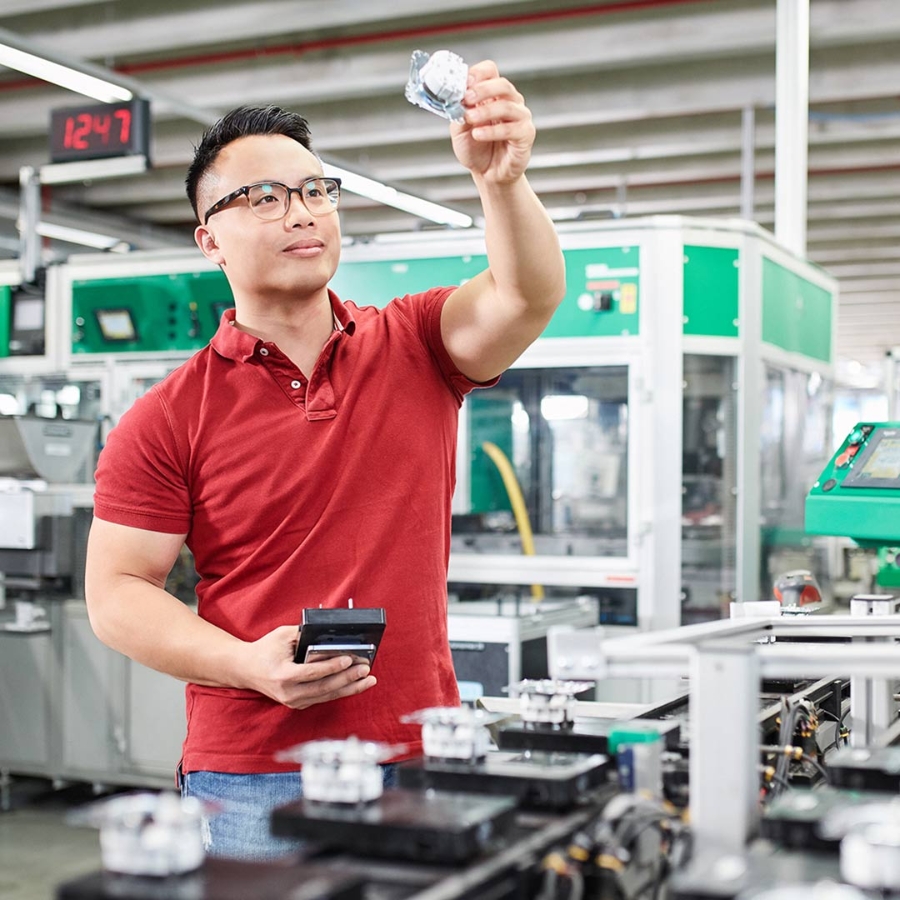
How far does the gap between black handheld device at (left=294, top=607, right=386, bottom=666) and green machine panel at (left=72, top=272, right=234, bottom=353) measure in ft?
12.3

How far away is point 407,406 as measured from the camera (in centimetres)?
161

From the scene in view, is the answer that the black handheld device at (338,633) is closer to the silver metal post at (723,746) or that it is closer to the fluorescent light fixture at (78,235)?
the silver metal post at (723,746)

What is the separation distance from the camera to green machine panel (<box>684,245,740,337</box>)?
172 inches

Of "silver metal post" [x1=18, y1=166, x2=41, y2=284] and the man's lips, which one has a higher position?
"silver metal post" [x1=18, y1=166, x2=41, y2=284]

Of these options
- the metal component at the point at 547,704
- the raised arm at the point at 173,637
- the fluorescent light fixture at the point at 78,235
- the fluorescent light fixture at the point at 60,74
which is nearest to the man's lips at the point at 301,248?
the raised arm at the point at 173,637

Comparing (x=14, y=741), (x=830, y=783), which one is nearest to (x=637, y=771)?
(x=830, y=783)

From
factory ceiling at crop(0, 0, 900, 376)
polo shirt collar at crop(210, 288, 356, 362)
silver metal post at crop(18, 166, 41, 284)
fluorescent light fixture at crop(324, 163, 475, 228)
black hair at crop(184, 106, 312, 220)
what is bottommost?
polo shirt collar at crop(210, 288, 356, 362)

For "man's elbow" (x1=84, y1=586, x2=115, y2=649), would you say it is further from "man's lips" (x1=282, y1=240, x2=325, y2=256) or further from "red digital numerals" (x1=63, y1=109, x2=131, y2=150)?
"red digital numerals" (x1=63, y1=109, x2=131, y2=150)

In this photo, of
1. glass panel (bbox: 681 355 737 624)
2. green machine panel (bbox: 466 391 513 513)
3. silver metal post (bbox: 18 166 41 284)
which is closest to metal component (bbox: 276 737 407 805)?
glass panel (bbox: 681 355 737 624)

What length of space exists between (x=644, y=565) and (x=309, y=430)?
2913 millimetres

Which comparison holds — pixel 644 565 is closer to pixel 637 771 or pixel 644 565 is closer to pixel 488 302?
pixel 488 302

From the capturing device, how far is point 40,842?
4.38 m

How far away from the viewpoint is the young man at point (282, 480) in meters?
1.49

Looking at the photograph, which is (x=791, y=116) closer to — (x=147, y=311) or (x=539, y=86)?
(x=539, y=86)
